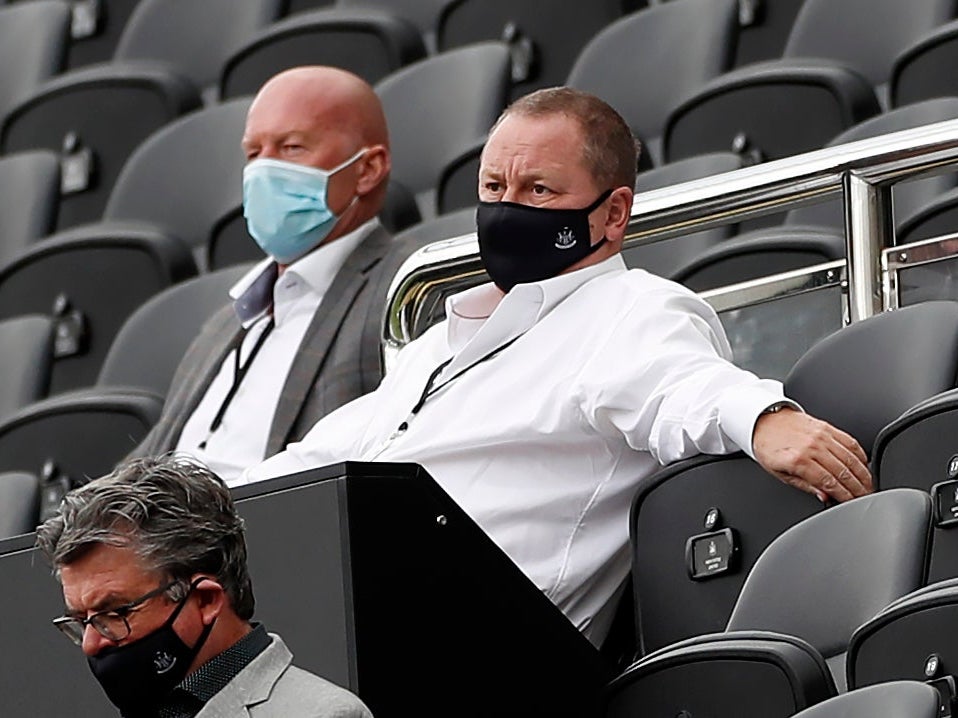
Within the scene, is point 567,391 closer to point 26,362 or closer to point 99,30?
point 26,362

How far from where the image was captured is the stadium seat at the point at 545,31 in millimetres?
5031

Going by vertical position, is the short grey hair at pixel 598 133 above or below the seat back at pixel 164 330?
above

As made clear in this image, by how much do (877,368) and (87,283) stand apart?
2619 mm

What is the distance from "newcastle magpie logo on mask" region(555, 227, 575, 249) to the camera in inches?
116

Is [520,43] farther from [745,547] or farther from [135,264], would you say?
[745,547]

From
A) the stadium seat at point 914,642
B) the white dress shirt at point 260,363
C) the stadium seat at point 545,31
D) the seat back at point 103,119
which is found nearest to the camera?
the stadium seat at point 914,642

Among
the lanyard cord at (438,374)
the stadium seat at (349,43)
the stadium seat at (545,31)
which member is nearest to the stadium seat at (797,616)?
the lanyard cord at (438,374)

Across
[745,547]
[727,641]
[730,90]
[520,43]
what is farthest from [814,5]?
[727,641]

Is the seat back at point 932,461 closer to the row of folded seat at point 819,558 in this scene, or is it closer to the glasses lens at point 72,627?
the row of folded seat at point 819,558

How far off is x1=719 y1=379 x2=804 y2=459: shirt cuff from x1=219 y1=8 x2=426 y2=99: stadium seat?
110 inches

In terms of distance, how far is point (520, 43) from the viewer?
5.07 m

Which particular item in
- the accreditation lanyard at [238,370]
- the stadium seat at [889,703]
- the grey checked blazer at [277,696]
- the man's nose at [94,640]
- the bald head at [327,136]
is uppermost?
the stadium seat at [889,703]

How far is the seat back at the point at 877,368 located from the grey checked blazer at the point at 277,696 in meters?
0.71

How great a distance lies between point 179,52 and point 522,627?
376 centimetres
